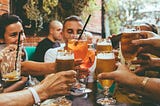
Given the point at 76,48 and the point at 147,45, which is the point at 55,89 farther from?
the point at 147,45

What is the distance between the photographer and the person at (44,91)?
3.73 feet

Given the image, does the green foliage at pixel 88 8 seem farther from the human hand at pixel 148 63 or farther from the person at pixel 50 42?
the human hand at pixel 148 63

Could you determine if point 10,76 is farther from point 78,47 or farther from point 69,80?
point 69,80

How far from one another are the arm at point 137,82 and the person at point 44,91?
0.56 feet

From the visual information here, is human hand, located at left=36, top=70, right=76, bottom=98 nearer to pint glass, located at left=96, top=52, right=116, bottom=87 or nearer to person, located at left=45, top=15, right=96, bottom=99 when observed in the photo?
pint glass, located at left=96, top=52, right=116, bottom=87

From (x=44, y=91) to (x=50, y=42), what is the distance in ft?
10.0

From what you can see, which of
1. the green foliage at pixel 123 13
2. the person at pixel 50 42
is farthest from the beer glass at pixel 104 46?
the green foliage at pixel 123 13

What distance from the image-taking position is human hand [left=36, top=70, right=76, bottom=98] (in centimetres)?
118

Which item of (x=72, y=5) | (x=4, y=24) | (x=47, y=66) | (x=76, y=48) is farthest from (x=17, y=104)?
(x=72, y=5)

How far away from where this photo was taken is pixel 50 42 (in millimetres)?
4203

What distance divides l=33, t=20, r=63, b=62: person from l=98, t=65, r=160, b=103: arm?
2.60 metres

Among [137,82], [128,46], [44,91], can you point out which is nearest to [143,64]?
[128,46]

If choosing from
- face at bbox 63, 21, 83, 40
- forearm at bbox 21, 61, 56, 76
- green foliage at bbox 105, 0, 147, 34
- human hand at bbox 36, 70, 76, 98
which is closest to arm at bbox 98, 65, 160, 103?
human hand at bbox 36, 70, 76, 98

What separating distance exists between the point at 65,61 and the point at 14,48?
0.69 m
